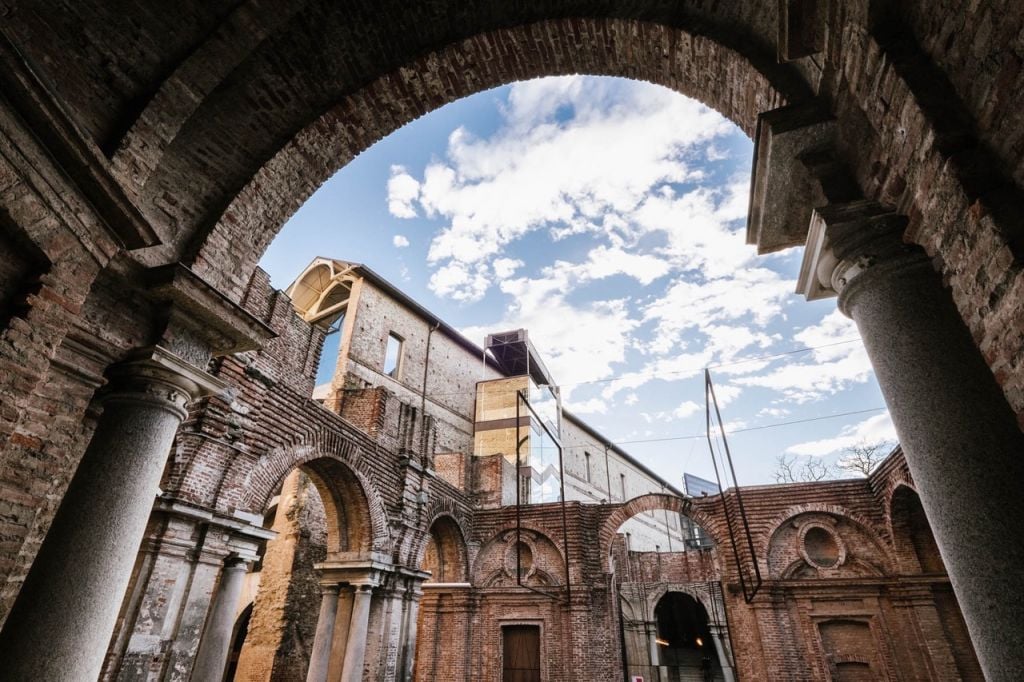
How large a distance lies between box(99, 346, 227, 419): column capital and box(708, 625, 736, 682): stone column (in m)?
17.7

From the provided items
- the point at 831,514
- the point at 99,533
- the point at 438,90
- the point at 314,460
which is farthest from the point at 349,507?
the point at 831,514

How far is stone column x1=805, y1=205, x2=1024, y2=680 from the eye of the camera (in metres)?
1.75

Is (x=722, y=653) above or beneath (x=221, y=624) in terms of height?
beneath

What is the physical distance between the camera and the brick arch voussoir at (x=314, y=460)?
6848 mm

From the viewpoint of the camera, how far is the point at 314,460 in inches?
337

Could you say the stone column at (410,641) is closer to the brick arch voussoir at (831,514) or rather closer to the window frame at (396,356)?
the brick arch voussoir at (831,514)

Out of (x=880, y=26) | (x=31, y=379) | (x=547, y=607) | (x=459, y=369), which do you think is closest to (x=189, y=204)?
(x=31, y=379)

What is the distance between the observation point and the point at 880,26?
2.07 metres

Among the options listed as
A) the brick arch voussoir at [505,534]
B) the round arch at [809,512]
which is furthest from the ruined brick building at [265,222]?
the round arch at [809,512]

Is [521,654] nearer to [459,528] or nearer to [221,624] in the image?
[459,528]

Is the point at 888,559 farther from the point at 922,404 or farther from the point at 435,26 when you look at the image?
the point at 435,26

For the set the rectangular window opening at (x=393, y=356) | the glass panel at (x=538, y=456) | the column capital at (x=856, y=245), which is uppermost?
the rectangular window opening at (x=393, y=356)

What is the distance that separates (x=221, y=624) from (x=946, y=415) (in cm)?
756

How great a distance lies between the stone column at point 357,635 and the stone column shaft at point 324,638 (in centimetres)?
30
